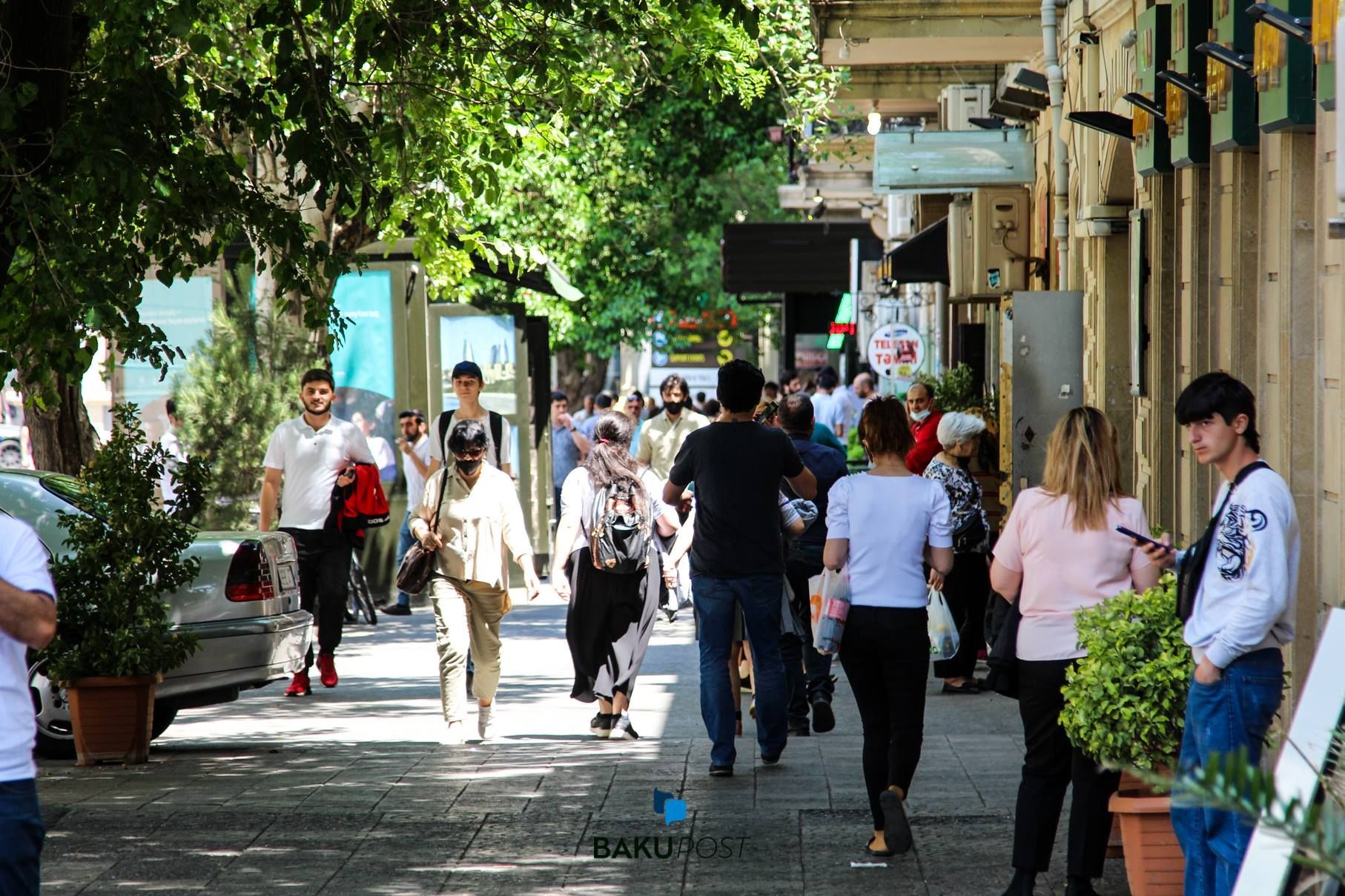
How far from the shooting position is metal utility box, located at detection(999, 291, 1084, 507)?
38.7 feet

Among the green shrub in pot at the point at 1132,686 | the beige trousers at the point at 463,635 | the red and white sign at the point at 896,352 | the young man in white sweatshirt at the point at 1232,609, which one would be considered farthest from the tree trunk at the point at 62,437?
the red and white sign at the point at 896,352

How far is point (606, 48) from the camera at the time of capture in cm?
1364

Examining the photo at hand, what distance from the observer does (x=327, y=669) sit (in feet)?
39.7

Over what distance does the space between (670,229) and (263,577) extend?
23112 millimetres


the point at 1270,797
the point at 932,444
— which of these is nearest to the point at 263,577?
the point at 932,444

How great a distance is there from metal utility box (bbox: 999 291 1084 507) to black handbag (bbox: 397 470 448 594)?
4.10m

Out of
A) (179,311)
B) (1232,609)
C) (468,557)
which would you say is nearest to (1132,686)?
(1232,609)

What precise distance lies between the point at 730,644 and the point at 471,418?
12.2ft

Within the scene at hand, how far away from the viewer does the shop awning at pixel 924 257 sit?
20719 millimetres

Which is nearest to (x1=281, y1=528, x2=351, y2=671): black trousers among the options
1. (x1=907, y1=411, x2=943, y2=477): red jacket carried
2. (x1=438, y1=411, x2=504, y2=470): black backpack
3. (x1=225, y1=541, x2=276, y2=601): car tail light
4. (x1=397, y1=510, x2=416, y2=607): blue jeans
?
(x1=438, y1=411, x2=504, y2=470): black backpack

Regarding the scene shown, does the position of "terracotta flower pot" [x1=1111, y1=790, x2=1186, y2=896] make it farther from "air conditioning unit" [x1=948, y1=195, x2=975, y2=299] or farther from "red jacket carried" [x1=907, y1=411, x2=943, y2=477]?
"air conditioning unit" [x1=948, y1=195, x2=975, y2=299]

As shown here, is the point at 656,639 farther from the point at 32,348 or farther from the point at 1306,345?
the point at 1306,345

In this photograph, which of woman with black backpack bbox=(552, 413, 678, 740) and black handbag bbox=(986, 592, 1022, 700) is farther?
woman with black backpack bbox=(552, 413, 678, 740)

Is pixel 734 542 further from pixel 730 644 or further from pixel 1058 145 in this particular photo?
pixel 1058 145
